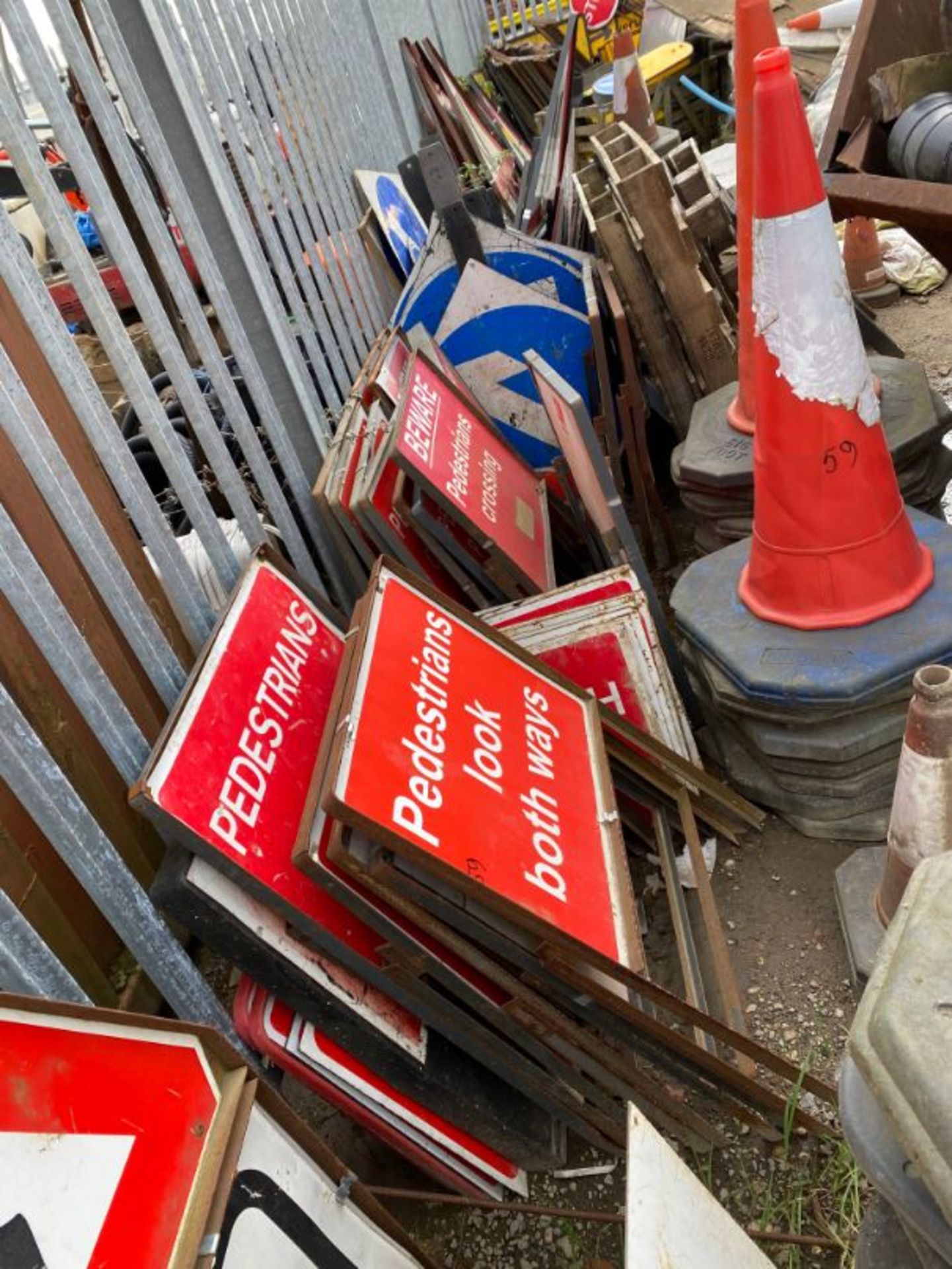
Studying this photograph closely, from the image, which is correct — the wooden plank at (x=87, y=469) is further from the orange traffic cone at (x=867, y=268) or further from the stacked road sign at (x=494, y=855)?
the orange traffic cone at (x=867, y=268)

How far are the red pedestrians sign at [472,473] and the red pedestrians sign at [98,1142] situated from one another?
2181mm

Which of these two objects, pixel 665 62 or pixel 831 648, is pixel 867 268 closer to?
pixel 665 62

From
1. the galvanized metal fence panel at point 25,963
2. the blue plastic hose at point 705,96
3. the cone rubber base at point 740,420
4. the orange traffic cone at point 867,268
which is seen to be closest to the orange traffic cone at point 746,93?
the cone rubber base at point 740,420

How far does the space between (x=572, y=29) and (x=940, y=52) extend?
4.75 m

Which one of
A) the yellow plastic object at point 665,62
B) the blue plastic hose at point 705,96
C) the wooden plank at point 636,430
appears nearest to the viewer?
the wooden plank at point 636,430

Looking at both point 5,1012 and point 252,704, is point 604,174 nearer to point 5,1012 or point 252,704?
point 252,704

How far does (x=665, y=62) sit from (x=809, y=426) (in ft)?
25.7

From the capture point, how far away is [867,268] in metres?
6.42

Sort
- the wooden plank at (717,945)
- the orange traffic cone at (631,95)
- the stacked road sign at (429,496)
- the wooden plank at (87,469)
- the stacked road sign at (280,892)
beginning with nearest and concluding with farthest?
the stacked road sign at (280,892) < the wooden plank at (717,945) < the wooden plank at (87,469) < the stacked road sign at (429,496) < the orange traffic cone at (631,95)

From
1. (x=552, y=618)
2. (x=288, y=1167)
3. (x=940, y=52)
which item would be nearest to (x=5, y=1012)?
(x=288, y=1167)

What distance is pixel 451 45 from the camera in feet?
37.1

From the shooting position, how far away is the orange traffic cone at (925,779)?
7.14 ft

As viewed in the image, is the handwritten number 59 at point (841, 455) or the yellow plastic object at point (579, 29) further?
the yellow plastic object at point (579, 29)

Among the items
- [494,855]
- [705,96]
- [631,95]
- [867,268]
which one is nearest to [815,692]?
[494,855]
